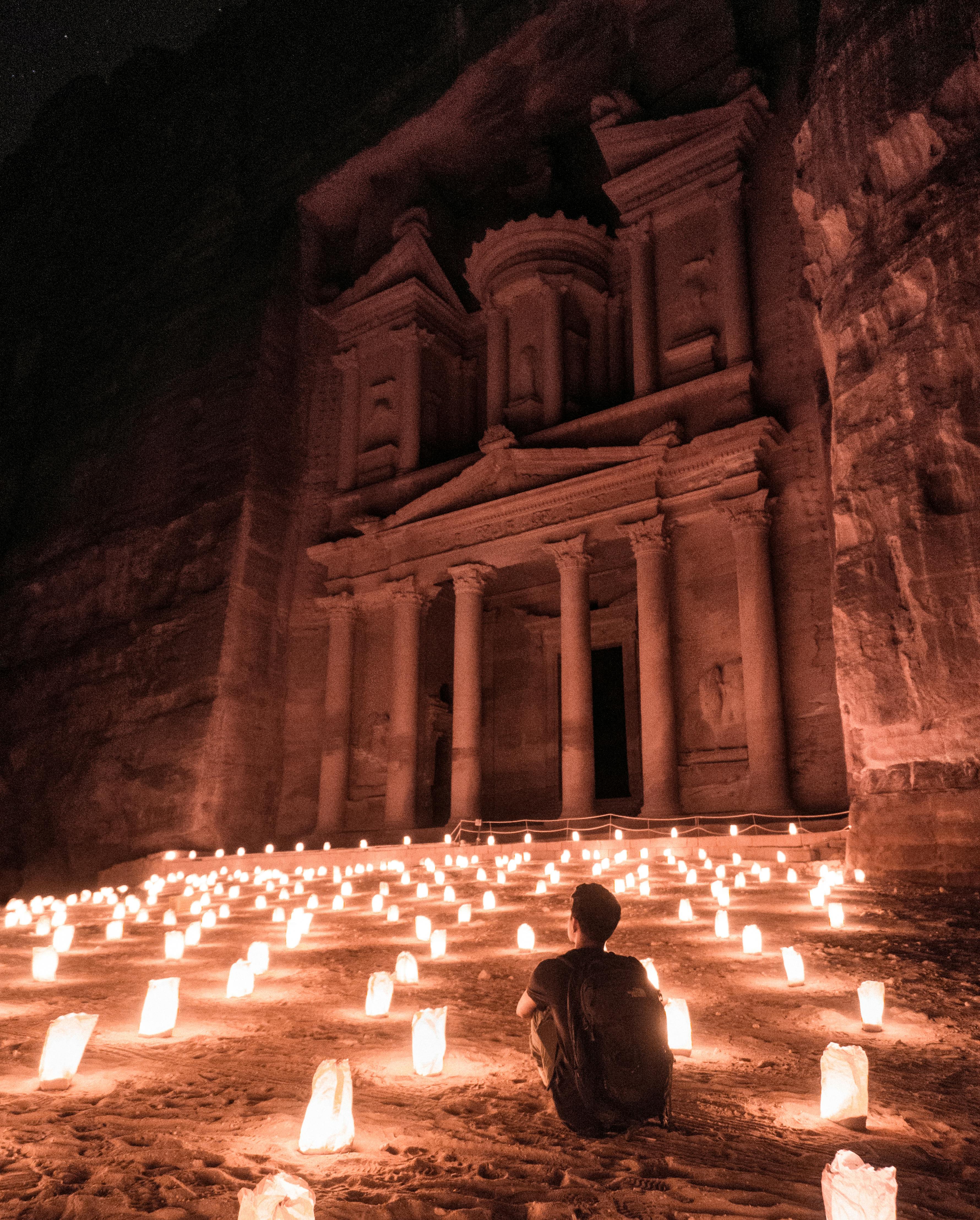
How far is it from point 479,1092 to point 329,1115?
967mm

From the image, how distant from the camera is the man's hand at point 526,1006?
3.72m

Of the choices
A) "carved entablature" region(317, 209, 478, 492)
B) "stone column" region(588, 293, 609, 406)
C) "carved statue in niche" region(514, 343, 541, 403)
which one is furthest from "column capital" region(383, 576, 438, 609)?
"stone column" region(588, 293, 609, 406)

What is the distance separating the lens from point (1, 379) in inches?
1355

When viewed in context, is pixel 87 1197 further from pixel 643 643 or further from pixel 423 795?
pixel 423 795

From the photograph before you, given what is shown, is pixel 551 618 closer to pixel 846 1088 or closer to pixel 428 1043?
pixel 428 1043

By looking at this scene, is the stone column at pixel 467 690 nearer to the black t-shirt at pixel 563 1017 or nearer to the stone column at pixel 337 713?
the stone column at pixel 337 713

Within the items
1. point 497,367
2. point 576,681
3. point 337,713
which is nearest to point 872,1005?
point 576,681

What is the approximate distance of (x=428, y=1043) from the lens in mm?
4262

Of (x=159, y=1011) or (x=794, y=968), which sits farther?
(x=794, y=968)


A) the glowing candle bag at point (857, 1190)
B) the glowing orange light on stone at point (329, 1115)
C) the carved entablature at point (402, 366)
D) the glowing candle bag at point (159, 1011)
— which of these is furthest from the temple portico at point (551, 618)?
the glowing candle bag at point (857, 1190)

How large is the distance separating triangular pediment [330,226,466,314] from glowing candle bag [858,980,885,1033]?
26.8 metres

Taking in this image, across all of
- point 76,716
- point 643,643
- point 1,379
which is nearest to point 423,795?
point 643,643

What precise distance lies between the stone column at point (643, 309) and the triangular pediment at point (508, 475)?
2.08m

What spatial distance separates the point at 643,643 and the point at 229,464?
44.7 feet
